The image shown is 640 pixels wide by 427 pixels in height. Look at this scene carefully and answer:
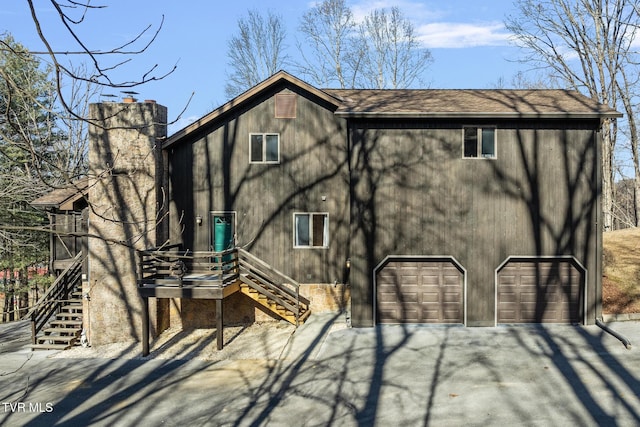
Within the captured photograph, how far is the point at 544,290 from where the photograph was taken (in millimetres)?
16516

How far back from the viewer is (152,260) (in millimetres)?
17234

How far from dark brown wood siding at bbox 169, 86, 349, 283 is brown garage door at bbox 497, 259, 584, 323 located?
5.93 m

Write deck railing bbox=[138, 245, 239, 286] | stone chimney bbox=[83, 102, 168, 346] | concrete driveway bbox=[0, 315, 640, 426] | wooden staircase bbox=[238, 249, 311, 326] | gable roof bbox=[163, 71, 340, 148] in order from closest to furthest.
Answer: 1. concrete driveway bbox=[0, 315, 640, 426]
2. deck railing bbox=[138, 245, 239, 286]
3. wooden staircase bbox=[238, 249, 311, 326]
4. stone chimney bbox=[83, 102, 168, 346]
5. gable roof bbox=[163, 71, 340, 148]

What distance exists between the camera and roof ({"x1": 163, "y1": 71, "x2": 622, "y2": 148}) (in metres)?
16.1

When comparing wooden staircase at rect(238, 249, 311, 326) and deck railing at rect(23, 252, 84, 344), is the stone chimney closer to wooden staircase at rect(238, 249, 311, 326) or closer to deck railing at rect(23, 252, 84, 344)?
deck railing at rect(23, 252, 84, 344)

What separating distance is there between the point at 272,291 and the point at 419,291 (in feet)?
16.8

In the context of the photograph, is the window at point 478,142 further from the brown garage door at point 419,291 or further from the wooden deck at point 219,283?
the wooden deck at point 219,283

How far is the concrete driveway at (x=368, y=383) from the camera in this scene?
10.9m

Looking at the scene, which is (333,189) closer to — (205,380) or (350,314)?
(350,314)

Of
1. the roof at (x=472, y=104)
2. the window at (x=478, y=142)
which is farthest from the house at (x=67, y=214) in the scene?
the window at (x=478, y=142)

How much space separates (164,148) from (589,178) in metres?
14.7

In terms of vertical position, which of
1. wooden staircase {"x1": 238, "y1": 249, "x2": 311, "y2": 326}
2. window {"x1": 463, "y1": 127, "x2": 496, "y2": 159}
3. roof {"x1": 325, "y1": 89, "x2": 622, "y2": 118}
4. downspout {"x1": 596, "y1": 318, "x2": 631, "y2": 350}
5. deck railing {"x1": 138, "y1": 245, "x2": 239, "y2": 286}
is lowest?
downspout {"x1": 596, "y1": 318, "x2": 631, "y2": 350}

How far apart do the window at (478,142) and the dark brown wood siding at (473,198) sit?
7.7 inches

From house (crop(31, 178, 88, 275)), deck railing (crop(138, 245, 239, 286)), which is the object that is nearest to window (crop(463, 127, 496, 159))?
deck railing (crop(138, 245, 239, 286))
